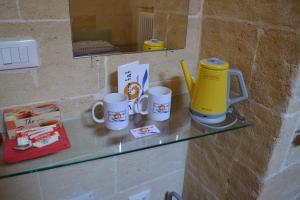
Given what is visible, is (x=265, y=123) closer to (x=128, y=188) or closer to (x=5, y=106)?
(x=128, y=188)

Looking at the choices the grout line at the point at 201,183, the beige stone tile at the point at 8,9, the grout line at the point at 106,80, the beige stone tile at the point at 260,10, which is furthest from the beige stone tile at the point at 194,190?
the beige stone tile at the point at 8,9

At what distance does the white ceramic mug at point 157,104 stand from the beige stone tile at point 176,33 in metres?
0.19

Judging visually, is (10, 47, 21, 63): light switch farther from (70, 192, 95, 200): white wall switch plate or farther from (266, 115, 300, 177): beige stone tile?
(266, 115, 300, 177): beige stone tile

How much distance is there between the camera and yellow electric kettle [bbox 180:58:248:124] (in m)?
0.71

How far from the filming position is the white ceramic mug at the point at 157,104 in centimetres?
75

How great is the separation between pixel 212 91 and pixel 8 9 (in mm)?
578

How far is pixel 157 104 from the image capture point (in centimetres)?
75

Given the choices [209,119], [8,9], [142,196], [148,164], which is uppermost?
[8,9]

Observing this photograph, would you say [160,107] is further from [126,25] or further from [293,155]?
[293,155]

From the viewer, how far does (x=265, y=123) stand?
2.39ft

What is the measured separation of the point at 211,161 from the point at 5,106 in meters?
0.74

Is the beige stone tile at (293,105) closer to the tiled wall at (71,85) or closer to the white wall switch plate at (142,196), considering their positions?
the tiled wall at (71,85)

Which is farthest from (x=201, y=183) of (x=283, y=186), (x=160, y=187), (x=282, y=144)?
(x=282, y=144)

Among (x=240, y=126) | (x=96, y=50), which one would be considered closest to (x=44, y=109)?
(x=96, y=50)
